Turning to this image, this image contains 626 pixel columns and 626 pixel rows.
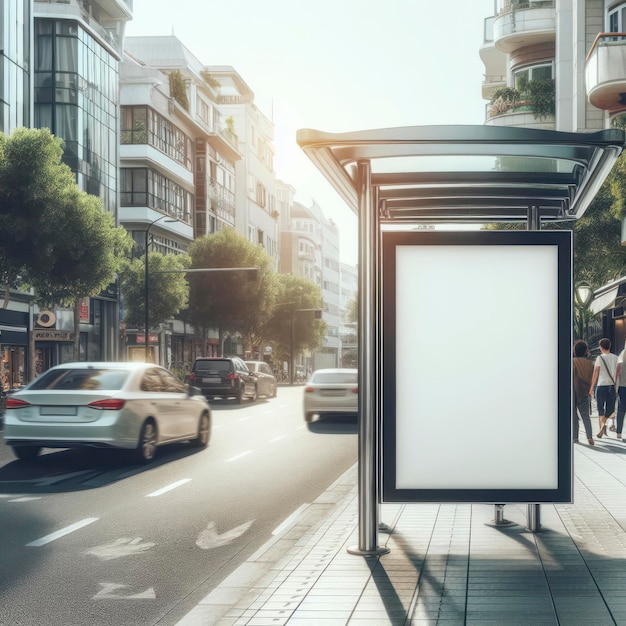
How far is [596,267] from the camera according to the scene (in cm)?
3122

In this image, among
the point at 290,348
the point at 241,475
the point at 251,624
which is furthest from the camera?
the point at 290,348

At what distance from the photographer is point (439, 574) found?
258 inches

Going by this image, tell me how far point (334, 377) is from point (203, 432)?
7328 millimetres

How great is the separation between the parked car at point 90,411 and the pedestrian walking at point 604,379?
752cm

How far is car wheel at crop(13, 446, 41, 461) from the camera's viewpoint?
15.0 metres

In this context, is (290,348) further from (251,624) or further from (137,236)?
(251,624)

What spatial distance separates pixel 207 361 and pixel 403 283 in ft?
95.0

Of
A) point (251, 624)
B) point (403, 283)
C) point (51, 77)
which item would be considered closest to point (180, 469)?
point (403, 283)

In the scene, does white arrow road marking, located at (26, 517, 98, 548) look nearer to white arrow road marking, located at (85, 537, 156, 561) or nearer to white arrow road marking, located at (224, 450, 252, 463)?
white arrow road marking, located at (85, 537, 156, 561)

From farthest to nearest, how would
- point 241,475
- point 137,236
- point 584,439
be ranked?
point 137,236, point 584,439, point 241,475

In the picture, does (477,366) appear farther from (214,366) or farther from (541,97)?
(541,97)

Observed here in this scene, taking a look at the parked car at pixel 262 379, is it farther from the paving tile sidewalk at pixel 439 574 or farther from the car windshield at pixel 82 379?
the paving tile sidewalk at pixel 439 574

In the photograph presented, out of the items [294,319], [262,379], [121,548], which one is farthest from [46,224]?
[294,319]

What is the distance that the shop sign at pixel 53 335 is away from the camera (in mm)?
46500
